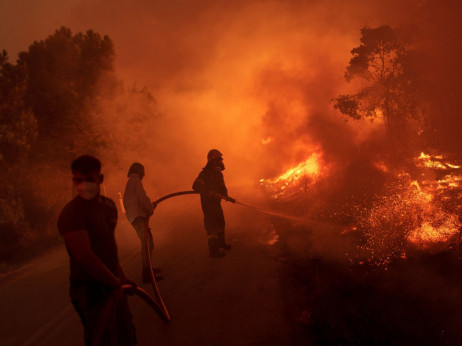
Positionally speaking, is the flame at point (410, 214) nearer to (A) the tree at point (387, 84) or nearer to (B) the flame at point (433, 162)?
(B) the flame at point (433, 162)

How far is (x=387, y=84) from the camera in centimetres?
1664

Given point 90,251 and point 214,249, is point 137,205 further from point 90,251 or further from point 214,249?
point 90,251

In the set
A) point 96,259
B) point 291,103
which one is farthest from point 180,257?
point 291,103

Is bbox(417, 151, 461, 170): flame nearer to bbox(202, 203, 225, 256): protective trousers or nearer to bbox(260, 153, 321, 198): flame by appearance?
bbox(260, 153, 321, 198): flame

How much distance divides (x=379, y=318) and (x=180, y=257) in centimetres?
424

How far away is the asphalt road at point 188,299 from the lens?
12.1ft

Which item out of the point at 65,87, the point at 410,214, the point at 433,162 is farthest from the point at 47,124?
the point at 433,162

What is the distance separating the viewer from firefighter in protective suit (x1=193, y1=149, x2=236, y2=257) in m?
6.56

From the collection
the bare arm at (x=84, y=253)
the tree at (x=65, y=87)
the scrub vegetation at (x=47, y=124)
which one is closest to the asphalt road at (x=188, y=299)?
the bare arm at (x=84, y=253)

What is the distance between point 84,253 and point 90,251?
39 millimetres

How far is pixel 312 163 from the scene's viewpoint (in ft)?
54.4

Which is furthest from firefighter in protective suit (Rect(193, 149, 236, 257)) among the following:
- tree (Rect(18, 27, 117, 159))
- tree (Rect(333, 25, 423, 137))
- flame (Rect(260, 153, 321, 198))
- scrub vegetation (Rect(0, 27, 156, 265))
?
tree (Rect(333, 25, 423, 137))

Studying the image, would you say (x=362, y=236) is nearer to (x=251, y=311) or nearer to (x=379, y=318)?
(x=379, y=318)

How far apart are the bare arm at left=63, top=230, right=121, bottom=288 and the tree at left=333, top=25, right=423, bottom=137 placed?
1669 cm
